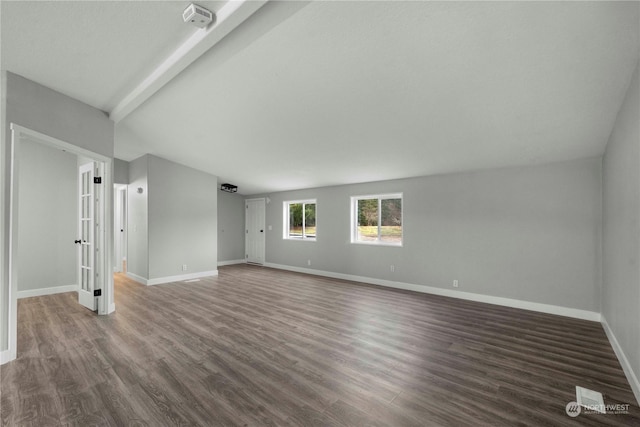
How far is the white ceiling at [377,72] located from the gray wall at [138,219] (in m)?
1.96

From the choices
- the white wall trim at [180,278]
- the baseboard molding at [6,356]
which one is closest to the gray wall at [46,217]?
the white wall trim at [180,278]

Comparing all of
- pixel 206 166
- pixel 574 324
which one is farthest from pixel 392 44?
pixel 206 166

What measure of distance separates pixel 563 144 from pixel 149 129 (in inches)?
237

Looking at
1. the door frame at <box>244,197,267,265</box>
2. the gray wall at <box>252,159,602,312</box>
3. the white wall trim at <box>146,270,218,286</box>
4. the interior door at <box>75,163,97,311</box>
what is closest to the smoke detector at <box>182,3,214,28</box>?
the interior door at <box>75,163,97,311</box>

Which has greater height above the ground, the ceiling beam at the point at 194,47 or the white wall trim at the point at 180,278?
the ceiling beam at the point at 194,47

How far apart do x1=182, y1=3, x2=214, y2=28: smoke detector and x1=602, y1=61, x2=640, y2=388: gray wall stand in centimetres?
321

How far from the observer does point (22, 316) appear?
384 centimetres

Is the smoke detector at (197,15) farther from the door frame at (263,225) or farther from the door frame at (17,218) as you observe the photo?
the door frame at (263,225)

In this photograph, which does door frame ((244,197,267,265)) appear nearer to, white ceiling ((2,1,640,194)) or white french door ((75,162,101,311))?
white ceiling ((2,1,640,194))

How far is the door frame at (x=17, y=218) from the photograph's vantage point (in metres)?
2.66

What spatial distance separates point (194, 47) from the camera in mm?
2377

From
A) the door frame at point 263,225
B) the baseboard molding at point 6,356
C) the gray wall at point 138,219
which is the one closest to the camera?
the baseboard molding at point 6,356

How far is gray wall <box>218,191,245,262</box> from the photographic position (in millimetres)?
8531

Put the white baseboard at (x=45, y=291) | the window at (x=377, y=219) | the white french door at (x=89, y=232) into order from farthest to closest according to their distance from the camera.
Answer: the window at (x=377, y=219) → the white baseboard at (x=45, y=291) → the white french door at (x=89, y=232)
